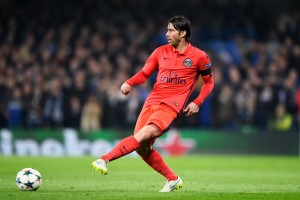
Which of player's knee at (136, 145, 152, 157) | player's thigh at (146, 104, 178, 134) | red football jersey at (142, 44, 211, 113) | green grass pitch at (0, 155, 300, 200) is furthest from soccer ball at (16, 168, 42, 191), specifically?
red football jersey at (142, 44, 211, 113)

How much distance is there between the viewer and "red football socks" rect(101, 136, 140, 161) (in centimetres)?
904

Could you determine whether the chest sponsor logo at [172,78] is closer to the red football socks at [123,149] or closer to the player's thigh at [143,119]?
the player's thigh at [143,119]

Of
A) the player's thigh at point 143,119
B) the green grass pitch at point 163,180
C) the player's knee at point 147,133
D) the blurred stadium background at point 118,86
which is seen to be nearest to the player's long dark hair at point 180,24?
the player's thigh at point 143,119

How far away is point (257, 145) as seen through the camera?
835 inches

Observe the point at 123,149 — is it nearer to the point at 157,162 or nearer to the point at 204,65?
the point at 157,162

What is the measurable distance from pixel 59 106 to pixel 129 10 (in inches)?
235

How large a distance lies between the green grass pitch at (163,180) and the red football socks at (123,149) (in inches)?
20.3

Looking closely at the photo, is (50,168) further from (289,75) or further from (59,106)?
(289,75)

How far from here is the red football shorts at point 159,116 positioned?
30.7 feet

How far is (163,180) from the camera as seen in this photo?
12727 mm

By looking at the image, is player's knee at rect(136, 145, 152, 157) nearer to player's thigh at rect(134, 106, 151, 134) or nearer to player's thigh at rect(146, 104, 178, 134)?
player's thigh at rect(134, 106, 151, 134)

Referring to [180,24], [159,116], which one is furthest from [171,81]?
[180,24]

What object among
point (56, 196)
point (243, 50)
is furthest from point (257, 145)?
point (56, 196)

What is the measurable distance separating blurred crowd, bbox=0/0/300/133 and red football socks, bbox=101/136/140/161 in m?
9.03
